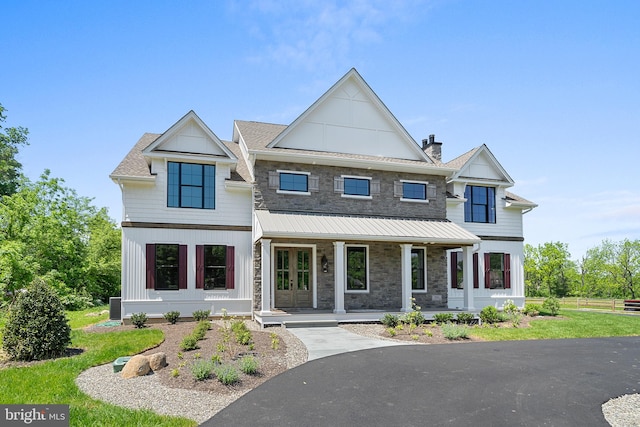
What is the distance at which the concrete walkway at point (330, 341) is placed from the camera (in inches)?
440

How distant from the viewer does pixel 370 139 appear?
63.2 ft

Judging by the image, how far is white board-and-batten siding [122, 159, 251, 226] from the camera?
16891 millimetres

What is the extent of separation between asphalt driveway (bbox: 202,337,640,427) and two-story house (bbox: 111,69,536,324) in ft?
20.9

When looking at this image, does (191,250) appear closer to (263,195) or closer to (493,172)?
(263,195)

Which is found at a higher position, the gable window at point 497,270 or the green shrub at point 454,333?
the gable window at point 497,270

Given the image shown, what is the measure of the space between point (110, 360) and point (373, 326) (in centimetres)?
880

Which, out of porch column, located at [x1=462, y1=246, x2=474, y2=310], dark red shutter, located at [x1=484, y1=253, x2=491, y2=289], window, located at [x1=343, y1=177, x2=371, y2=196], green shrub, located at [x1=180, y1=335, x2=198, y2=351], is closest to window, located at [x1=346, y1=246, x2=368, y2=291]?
window, located at [x1=343, y1=177, x2=371, y2=196]

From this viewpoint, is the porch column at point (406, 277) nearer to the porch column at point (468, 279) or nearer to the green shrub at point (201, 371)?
the porch column at point (468, 279)

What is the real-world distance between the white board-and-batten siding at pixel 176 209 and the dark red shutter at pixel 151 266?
1.07 metres

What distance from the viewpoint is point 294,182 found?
18.0 metres

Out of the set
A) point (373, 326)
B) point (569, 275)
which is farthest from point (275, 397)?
point (569, 275)

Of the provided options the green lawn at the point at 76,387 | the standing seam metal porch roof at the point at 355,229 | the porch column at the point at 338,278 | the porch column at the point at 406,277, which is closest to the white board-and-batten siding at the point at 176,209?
the standing seam metal porch roof at the point at 355,229

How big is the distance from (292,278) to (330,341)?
18.2 feet

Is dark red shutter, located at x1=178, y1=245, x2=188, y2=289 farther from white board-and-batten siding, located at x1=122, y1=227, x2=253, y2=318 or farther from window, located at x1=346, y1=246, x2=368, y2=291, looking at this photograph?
window, located at x1=346, y1=246, x2=368, y2=291
